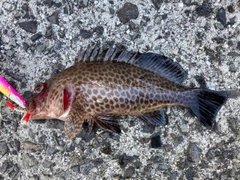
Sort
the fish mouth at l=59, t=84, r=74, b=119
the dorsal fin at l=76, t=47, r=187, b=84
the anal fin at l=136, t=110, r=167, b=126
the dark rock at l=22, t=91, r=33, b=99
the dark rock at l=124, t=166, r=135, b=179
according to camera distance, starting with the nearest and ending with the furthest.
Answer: the fish mouth at l=59, t=84, r=74, b=119 → the dorsal fin at l=76, t=47, r=187, b=84 → the anal fin at l=136, t=110, r=167, b=126 → the dark rock at l=22, t=91, r=33, b=99 → the dark rock at l=124, t=166, r=135, b=179

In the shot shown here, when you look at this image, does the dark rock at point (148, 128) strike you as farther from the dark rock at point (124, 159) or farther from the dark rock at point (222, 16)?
the dark rock at point (222, 16)

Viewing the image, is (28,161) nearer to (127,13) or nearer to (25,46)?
(25,46)

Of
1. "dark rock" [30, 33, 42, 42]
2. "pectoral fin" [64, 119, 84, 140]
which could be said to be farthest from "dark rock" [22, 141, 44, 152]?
"dark rock" [30, 33, 42, 42]

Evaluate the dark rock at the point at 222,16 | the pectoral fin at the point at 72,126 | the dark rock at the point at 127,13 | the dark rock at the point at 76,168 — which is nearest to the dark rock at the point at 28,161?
the dark rock at the point at 76,168

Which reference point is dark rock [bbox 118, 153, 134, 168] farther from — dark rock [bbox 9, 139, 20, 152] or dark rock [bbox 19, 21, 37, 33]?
dark rock [bbox 19, 21, 37, 33]

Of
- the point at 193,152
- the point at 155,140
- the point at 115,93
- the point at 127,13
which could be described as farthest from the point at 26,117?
the point at 193,152

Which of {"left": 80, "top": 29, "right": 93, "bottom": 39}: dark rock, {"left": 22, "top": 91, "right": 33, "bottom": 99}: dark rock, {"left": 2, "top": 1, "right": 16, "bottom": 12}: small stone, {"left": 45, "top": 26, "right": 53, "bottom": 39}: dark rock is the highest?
{"left": 2, "top": 1, "right": 16, "bottom": 12}: small stone

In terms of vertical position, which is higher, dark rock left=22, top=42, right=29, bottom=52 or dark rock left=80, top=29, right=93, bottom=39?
dark rock left=80, top=29, right=93, bottom=39
